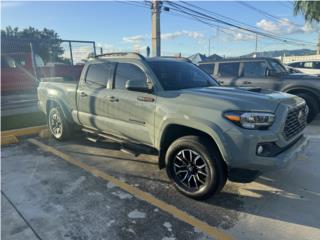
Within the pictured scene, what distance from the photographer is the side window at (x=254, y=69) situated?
7992 millimetres

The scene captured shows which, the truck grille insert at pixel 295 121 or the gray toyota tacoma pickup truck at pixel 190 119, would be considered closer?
the gray toyota tacoma pickup truck at pixel 190 119

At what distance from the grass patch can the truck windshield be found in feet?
15.6

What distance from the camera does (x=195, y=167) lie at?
11.9 ft

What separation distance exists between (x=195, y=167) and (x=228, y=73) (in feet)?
18.4

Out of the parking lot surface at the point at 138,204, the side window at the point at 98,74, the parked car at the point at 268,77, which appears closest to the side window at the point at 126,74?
the side window at the point at 98,74

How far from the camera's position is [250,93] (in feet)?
12.1

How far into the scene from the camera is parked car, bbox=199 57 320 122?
7.45 meters

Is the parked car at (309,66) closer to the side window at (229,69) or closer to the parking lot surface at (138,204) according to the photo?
the side window at (229,69)

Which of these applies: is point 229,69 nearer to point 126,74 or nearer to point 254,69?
point 254,69

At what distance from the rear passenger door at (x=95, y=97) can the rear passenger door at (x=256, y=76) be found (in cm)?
461

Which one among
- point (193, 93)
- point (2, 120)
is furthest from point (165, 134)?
point (2, 120)

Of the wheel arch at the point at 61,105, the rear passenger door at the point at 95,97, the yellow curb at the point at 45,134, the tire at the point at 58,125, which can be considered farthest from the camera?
the yellow curb at the point at 45,134

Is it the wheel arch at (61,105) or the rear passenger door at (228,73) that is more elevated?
the rear passenger door at (228,73)

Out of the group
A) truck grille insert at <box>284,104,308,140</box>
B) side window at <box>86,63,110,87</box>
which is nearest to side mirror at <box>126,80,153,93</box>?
side window at <box>86,63,110,87</box>
